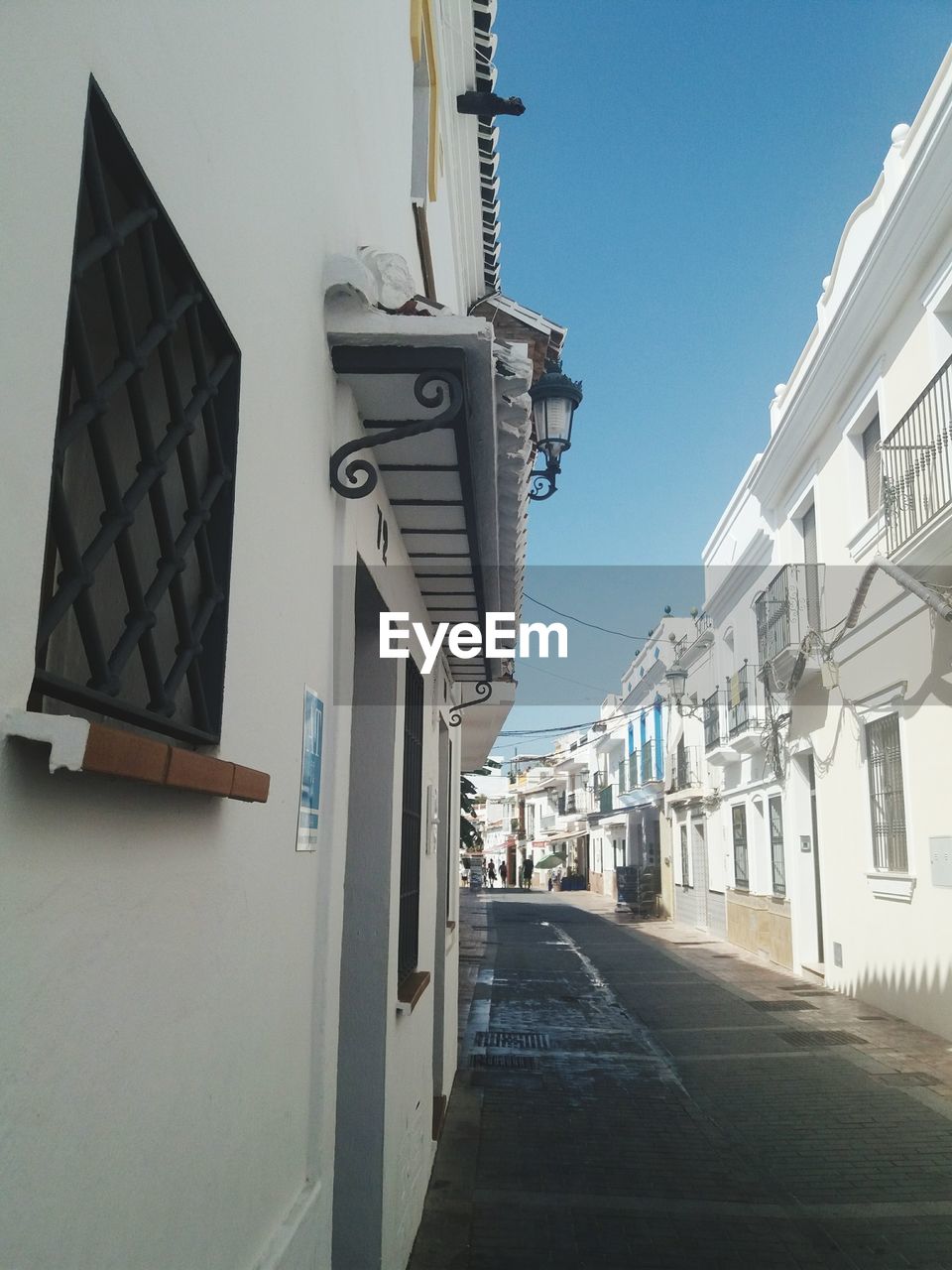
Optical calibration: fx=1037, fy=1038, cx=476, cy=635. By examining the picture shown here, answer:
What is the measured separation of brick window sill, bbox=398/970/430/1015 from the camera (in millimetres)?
4371

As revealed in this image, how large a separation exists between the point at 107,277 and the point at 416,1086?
4602mm

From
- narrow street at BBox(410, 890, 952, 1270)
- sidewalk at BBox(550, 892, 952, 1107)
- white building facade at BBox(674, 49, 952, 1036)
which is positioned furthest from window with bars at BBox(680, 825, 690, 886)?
narrow street at BBox(410, 890, 952, 1270)

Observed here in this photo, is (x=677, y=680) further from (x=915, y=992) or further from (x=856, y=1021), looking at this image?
(x=915, y=992)

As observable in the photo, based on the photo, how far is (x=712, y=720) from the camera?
22.5 m

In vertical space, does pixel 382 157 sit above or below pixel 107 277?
above

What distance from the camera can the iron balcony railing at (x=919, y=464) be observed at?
364 inches

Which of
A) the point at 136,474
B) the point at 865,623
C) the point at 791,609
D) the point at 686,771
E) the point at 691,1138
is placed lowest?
the point at 691,1138

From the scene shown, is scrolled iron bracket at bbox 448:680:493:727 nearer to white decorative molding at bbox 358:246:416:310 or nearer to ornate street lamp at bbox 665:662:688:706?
white decorative molding at bbox 358:246:416:310

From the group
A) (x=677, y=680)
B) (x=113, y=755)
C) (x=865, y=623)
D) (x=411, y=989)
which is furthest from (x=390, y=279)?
(x=677, y=680)

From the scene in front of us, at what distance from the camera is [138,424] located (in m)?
1.65

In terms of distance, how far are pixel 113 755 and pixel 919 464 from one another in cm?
986

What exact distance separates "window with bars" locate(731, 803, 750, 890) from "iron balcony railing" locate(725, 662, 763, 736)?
5.16 ft

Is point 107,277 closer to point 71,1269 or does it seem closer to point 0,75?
point 0,75

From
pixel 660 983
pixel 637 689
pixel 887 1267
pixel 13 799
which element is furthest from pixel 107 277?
pixel 637 689
